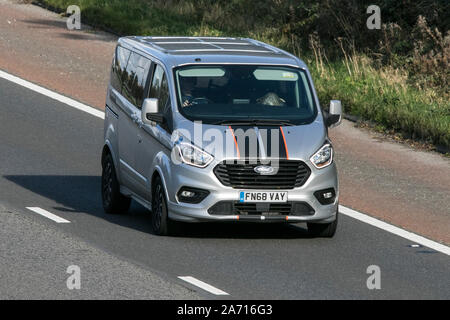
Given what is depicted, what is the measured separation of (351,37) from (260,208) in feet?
44.0

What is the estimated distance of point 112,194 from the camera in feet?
54.3

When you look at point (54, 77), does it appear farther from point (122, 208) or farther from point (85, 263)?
point (85, 263)

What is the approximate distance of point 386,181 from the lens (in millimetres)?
18734

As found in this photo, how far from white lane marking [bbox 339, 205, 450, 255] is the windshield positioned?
1820 millimetres

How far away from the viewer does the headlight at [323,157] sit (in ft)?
47.5

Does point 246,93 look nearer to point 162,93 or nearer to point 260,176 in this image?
point 162,93

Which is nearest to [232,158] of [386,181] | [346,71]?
[386,181]

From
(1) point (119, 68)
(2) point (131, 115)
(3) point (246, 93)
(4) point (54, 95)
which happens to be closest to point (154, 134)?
(2) point (131, 115)

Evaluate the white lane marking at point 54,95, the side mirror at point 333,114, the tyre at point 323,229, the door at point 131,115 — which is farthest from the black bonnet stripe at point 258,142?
the white lane marking at point 54,95

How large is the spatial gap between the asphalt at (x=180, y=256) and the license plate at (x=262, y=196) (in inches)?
20.9

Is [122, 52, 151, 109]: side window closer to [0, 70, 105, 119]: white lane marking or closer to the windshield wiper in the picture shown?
the windshield wiper

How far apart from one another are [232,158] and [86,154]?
6.38 m

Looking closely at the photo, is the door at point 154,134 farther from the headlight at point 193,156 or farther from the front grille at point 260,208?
the front grille at point 260,208
